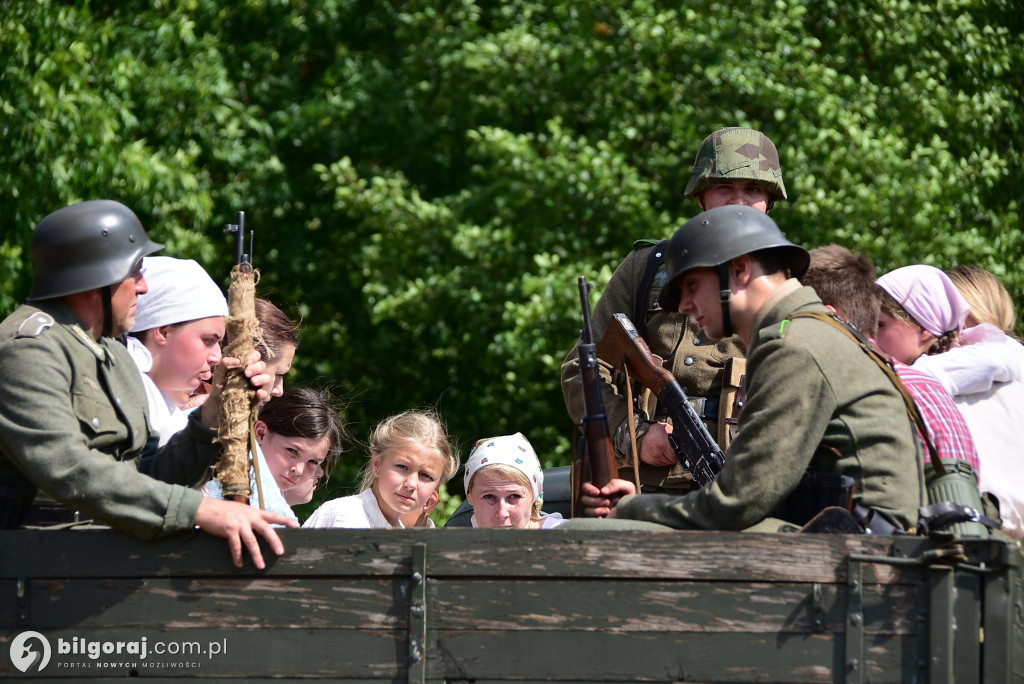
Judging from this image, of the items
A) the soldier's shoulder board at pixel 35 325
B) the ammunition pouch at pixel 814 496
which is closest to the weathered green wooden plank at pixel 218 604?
the soldier's shoulder board at pixel 35 325

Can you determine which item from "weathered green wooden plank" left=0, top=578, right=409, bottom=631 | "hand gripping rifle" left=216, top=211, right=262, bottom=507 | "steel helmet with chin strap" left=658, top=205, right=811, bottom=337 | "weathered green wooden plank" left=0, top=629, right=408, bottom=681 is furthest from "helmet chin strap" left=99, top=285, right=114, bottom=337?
"steel helmet with chin strap" left=658, top=205, right=811, bottom=337

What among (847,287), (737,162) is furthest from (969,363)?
(737,162)

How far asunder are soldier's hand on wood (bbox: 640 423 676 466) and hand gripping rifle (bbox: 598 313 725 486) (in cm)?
10

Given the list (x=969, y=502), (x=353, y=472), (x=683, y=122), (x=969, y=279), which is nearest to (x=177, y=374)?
(x=969, y=502)

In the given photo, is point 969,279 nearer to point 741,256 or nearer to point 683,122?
point 741,256

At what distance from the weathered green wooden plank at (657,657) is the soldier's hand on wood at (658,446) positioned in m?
1.51

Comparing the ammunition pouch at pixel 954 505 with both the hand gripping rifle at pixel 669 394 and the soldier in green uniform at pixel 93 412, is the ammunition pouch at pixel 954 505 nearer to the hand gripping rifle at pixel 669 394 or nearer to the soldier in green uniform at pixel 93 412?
the hand gripping rifle at pixel 669 394

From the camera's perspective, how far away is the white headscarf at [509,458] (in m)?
5.70

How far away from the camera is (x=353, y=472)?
13.0 meters

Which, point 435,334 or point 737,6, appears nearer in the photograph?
point 737,6

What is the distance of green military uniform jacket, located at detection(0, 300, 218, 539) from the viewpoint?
11.4 ft

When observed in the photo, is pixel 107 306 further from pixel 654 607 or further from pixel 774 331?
pixel 774 331

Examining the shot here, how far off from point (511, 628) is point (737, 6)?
9.22 metres

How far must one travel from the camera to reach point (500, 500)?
5680 millimetres
